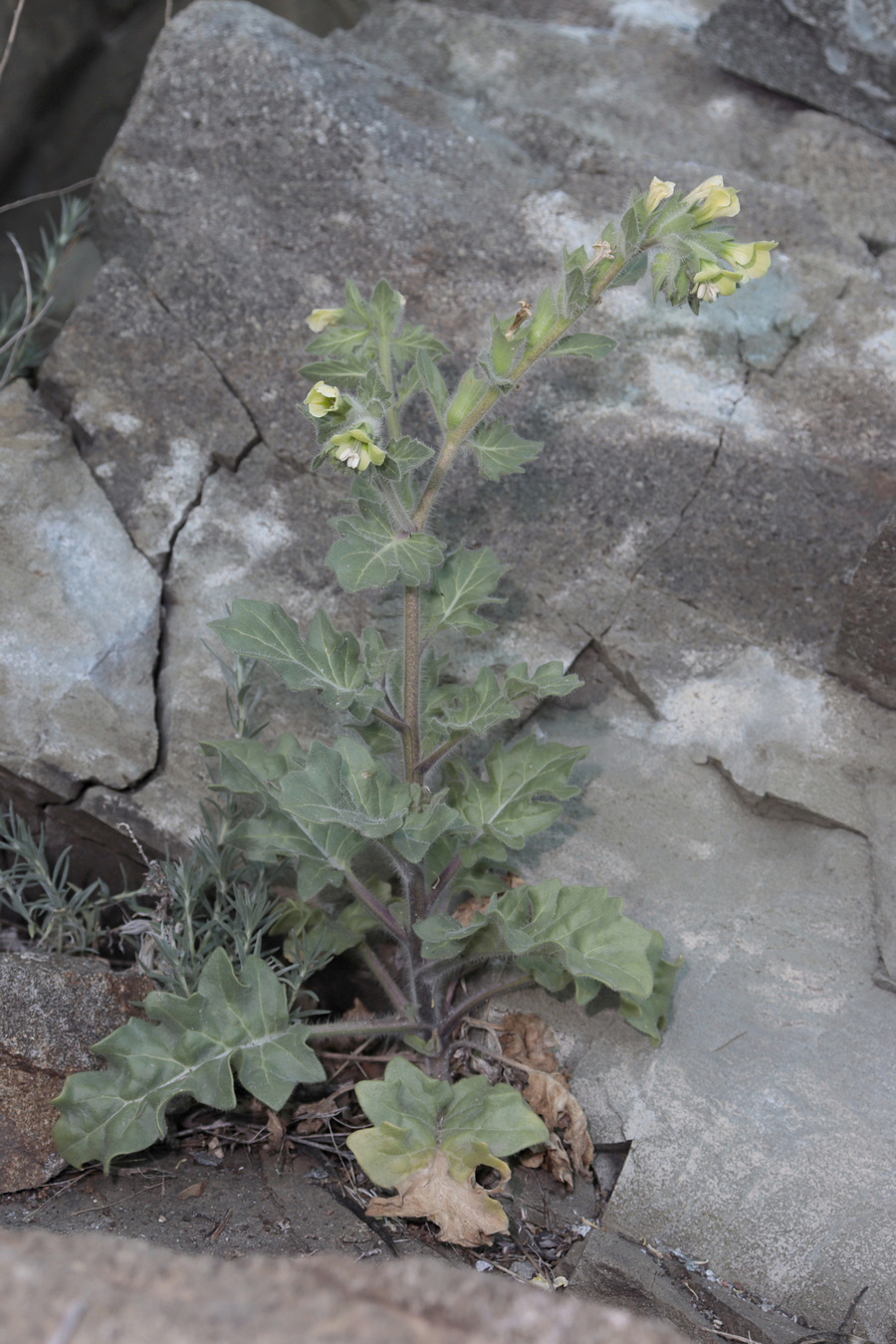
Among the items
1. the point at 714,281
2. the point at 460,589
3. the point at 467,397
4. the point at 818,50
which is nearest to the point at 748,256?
the point at 714,281

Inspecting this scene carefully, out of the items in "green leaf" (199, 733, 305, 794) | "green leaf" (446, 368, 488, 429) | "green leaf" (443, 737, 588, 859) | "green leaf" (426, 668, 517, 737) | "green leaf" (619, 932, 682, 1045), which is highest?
"green leaf" (446, 368, 488, 429)

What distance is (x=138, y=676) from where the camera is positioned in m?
2.85

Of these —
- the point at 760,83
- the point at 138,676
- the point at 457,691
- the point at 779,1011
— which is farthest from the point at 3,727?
the point at 760,83

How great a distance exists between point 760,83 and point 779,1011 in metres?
3.35

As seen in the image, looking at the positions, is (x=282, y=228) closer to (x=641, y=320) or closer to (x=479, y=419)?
(x=641, y=320)

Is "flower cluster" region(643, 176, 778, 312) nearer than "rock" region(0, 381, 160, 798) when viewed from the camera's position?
Yes

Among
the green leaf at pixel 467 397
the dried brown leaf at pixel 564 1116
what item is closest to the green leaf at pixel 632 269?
the green leaf at pixel 467 397

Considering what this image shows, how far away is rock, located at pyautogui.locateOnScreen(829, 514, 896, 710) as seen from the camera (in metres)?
2.61

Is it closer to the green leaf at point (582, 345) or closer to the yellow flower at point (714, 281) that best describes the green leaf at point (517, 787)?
the green leaf at point (582, 345)

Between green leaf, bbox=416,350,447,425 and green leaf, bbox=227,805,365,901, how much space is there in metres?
0.86

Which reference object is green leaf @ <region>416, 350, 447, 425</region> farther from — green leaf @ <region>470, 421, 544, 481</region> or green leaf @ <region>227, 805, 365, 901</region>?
green leaf @ <region>227, 805, 365, 901</region>

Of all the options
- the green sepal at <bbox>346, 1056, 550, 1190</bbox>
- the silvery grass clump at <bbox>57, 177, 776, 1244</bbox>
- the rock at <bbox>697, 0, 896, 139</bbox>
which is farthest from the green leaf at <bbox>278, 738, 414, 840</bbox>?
the rock at <bbox>697, 0, 896, 139</bbox>

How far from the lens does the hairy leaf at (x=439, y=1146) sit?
2078mm

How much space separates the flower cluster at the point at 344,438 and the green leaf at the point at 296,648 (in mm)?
358
